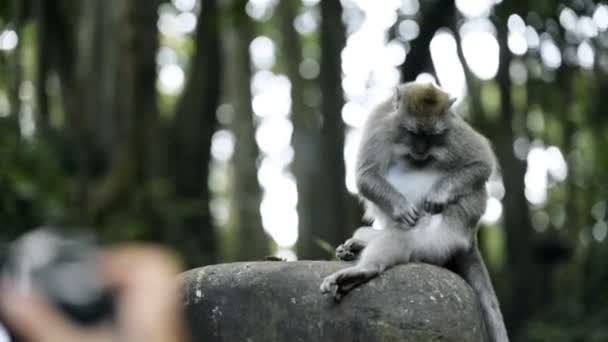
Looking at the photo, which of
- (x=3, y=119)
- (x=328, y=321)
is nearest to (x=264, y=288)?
(x=328, y=321)

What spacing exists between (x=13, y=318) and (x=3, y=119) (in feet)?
37.1

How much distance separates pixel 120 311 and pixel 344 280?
4116 millimetres

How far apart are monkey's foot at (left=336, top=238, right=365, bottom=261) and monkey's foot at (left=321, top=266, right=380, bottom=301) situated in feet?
1.57

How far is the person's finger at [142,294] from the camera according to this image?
113 centimetres

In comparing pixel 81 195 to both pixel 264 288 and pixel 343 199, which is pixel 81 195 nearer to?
pixel 343 199

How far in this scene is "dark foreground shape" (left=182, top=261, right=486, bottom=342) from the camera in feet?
17.0

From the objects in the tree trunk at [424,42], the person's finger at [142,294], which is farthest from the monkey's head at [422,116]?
the tree trunk at [424,42]

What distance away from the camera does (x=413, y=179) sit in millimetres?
6277

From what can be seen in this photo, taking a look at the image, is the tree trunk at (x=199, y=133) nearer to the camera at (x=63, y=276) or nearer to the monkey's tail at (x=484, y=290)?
the monkey's tail at (x=484, y=290)

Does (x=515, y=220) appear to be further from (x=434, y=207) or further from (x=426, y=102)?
(x=426, y=102)

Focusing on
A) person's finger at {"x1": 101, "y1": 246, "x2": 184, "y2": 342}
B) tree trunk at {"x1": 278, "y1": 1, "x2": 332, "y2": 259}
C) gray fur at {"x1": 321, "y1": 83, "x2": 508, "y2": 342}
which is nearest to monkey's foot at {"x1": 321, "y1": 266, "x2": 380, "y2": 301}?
gray fur at {"x1": 321, "y1": 83, "x2": 508, "y2": 342}

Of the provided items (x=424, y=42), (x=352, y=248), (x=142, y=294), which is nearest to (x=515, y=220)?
(x=424, y=42)

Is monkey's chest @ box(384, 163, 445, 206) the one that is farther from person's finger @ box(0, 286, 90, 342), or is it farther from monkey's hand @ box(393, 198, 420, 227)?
person's finger @ box(0, 286, 90, 342)

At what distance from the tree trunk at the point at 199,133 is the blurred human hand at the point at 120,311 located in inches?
536
